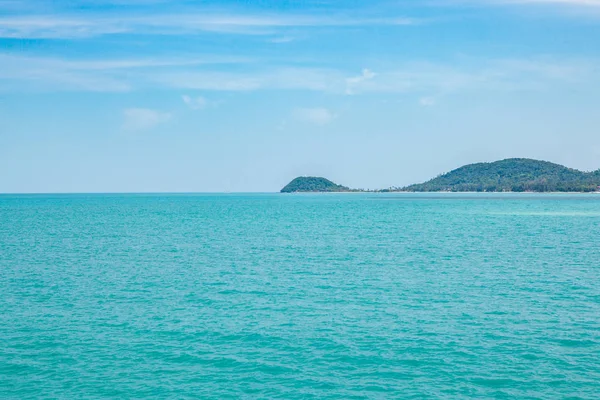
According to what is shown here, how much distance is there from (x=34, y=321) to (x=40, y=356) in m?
5.87

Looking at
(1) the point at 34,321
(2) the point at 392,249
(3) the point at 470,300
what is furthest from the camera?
(2) the point at 392,249

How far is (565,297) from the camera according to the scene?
32.7m

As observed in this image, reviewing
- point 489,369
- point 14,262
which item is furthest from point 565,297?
point 14,262

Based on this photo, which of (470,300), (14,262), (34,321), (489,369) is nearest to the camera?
(489,369)

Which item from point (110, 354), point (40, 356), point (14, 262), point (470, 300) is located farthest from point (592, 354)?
point (14, 262)

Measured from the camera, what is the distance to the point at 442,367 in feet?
71.4

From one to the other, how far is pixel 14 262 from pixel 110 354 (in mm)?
31529

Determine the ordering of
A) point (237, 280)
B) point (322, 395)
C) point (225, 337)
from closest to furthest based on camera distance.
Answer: point (322, 395) → point (225, 337) → point (237, 280)

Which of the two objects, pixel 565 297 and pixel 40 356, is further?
pixel 565 297

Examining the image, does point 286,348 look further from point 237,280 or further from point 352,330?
point 237,280

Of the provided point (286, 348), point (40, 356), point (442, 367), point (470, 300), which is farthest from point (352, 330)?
point (40, 356)

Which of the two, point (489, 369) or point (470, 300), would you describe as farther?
point (470, 300)

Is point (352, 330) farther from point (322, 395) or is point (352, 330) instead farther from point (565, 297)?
point (565, 297)

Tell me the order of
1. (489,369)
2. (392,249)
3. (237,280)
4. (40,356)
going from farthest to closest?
(392,249) → (237,280) → (40,356) → (489,369)
